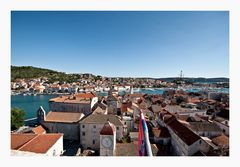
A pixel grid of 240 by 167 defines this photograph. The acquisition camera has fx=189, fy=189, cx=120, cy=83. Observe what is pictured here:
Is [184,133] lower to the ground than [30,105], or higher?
higher

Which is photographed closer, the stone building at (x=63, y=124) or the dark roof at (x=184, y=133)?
the dark roof at (x=184, y=133)

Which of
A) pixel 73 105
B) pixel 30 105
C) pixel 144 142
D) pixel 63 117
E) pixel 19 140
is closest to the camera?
pixel 144 142

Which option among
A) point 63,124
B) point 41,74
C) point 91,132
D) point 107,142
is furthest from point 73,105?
point 41,74

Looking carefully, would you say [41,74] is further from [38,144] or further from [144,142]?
[144,142]

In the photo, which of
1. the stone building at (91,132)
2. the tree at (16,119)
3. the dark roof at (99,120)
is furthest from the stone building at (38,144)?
the tree at (16,119)

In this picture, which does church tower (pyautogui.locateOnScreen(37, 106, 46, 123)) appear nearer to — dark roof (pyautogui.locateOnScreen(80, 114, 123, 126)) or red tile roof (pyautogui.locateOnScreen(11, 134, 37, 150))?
dark roof (pyautogui.locateOnScreen(80, 114, 123, 126))

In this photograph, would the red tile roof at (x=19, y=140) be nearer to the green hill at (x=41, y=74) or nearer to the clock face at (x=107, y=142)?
the clock face at (x=107, y=142)
